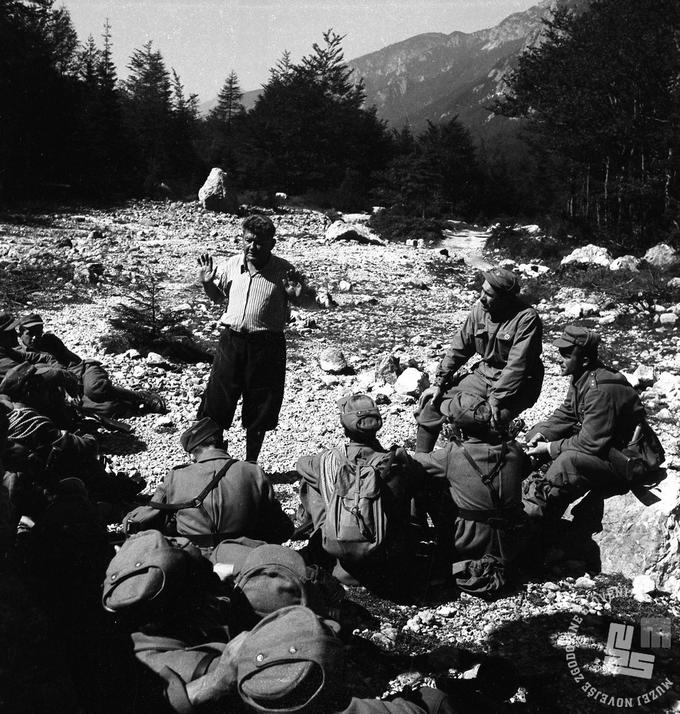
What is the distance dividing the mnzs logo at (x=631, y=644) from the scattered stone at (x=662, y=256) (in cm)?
1268

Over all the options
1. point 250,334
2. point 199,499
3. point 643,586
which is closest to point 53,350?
point 250,334

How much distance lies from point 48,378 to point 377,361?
407 centimetres

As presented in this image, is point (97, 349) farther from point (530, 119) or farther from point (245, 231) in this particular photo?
point (530, 119)

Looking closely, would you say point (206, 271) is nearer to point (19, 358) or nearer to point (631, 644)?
point (19, 358)

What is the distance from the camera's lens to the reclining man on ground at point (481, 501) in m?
3.31

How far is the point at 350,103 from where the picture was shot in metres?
29.8

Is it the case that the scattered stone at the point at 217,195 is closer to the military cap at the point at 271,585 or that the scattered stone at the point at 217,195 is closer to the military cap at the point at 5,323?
the military cap at the point at 5,323

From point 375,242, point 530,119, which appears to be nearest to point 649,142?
point 530,119

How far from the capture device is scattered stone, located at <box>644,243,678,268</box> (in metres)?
14.2

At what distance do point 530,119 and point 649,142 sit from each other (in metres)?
5.38

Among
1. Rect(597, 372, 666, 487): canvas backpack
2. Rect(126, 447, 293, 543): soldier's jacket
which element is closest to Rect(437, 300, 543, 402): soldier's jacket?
Rect(597, 372, 666, 487): canvas backpack

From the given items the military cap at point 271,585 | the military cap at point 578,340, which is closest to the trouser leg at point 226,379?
the military cap at point 271,585

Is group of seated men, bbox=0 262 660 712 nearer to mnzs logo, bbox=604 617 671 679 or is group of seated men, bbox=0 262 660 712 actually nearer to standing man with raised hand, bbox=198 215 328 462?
mnzs logo, bbox=604 617 671 679

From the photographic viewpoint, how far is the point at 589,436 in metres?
3.75
